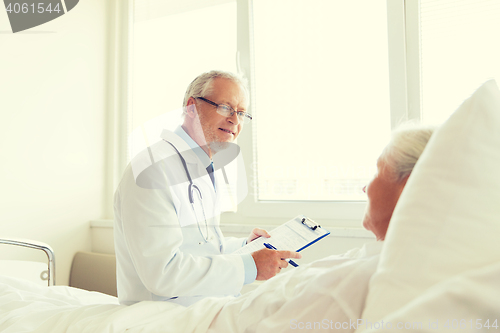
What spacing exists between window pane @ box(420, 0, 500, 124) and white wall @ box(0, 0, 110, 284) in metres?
2.08

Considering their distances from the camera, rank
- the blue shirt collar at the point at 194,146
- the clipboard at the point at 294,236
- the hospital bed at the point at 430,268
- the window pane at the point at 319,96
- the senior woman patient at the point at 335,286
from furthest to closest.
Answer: the window pane at the point at 319,96
the blue shirt collar at the point at 194,146
the clipboard at the point at 294,236
the senior woman patient at the point at 335,286
the hospital bed at the point at 430,268

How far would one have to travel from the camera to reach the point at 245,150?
2.14 m

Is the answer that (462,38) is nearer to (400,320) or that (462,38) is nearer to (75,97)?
(400,320)

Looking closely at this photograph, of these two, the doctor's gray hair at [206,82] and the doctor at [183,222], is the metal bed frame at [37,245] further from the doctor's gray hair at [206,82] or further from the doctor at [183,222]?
the doctor's gray hair at [206,82]

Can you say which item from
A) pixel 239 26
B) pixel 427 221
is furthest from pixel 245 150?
pixel 427 221

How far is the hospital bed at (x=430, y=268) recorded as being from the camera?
481 mm

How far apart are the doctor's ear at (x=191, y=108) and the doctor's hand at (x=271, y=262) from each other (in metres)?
0.66

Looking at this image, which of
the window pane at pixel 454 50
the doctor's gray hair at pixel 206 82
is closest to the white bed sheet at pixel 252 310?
the doctor's gray hair at pixel 206 82

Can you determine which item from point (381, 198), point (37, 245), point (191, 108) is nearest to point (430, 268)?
point (381, 198)

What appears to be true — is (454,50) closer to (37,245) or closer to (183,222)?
(183,222)

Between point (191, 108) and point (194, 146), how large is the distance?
178 mm

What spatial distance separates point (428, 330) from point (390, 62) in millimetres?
1604

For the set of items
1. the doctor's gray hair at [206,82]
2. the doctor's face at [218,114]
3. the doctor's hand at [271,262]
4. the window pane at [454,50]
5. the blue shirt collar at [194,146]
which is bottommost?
the doctor's hand at [271,262]

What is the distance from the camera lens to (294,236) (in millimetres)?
1249
